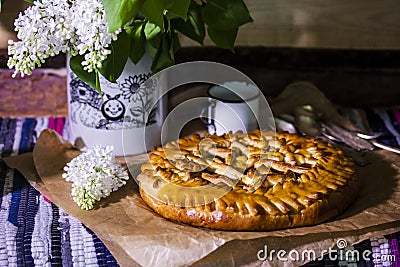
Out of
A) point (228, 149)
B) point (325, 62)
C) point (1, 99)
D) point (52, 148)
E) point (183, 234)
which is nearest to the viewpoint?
point (183, 234)

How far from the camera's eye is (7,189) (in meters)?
1.06

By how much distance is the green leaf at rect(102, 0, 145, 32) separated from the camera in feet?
2.89

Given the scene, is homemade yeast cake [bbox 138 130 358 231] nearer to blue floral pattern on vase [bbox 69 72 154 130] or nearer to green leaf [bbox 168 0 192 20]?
blue floral pattern on vase [bbox 69 72 154 130]

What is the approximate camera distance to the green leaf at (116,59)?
3.29 ft

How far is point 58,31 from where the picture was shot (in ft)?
3.07

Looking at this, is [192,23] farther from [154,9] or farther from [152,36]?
[154,9]

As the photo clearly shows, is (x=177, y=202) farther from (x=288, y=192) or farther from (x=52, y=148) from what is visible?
(x=52, y=148)

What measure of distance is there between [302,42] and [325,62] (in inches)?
3.5

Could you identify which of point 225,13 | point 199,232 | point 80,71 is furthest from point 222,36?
point 199,232

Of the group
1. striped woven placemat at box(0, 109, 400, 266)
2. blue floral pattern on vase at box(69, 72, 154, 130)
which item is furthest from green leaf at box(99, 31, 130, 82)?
striped woven placemat at box(0, 109, 400, 266)

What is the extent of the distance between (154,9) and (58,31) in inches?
5.4

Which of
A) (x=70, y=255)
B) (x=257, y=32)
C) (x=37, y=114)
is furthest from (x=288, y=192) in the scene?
(x=37, y=114)

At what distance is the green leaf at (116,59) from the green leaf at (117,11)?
0.12 meters

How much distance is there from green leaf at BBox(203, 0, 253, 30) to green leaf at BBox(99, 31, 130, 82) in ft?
0.52
